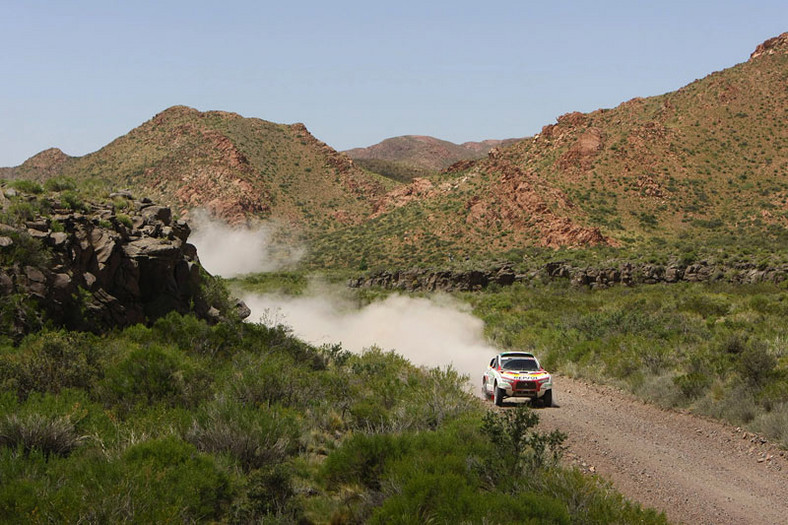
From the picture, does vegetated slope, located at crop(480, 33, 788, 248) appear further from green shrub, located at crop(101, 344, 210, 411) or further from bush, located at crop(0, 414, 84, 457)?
bush, located at crop(0, 414, 84, 457)

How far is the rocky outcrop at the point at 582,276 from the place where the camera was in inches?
1588

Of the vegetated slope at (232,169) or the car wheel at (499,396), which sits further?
the vegetated slope at (232,169)

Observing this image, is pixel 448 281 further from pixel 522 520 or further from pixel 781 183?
pixel 522 520

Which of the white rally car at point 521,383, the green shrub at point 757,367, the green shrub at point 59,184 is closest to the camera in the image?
the green shrub at point 757,367

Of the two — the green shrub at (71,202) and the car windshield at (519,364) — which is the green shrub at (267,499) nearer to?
the car windshield at (519,364)

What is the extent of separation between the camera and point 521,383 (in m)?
15.9

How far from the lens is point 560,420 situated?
562 inches

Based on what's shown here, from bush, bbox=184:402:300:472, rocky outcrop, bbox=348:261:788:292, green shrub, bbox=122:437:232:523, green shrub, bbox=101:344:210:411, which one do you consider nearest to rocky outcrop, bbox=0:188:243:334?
green shrub, bbox=101:344:210:411

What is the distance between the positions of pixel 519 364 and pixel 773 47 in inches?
3732

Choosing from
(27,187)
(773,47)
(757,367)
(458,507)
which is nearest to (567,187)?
(773,47)

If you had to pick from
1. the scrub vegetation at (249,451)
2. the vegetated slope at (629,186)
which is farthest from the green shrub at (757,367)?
the vegetated slope at (629,186)

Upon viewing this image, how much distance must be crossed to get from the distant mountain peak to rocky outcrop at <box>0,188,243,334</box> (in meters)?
94.3

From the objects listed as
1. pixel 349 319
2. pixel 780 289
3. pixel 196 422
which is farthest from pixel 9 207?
pixel 780 289

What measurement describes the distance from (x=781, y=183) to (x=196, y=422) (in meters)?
70.9
